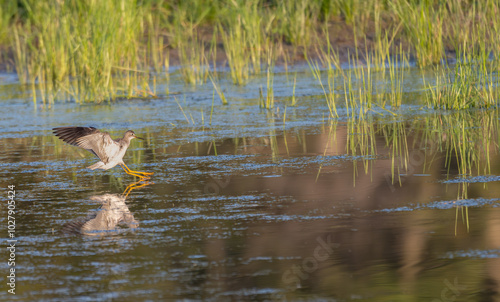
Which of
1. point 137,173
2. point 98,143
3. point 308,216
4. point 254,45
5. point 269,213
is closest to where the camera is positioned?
point 308,216

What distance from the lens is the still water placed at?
3.85m

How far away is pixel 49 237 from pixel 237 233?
102cm

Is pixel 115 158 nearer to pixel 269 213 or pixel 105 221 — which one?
pixel 105 221

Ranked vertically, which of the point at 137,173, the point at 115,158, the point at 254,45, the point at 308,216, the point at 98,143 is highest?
the point at 254,45

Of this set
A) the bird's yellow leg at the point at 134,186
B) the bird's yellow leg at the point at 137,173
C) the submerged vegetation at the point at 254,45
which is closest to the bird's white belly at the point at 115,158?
the bird's yellow leg at the point at 137,173

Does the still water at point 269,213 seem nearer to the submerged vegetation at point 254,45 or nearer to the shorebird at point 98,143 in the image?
the shorebird at point 98,143

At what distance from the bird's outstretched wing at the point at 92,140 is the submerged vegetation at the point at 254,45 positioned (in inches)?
110

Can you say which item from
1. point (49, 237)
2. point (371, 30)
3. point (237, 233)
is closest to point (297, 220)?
point (237, 233)

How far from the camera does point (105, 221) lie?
5102 mm

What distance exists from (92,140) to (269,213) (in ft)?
6.27

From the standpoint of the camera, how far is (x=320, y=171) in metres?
6.39

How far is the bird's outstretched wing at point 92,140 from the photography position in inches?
253

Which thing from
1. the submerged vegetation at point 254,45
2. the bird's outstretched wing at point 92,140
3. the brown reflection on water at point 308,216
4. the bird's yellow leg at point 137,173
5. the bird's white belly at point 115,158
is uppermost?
the submerged vegetation at point 254,45

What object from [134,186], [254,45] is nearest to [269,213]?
[134,186]
